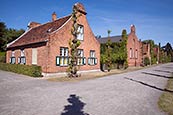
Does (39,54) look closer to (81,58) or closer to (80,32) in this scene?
(81,58)

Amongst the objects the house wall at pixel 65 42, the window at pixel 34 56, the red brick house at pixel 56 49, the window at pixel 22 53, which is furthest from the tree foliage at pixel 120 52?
the window at pixel 22 53

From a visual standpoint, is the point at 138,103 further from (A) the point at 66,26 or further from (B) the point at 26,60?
(B) the point at 26,60

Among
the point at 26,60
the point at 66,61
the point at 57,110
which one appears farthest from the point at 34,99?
the point at 26,60

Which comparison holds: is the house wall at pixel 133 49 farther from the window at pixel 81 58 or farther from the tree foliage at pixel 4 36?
the tree foliage at pixel 4 36

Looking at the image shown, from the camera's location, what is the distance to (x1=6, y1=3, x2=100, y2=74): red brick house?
18.6 meters

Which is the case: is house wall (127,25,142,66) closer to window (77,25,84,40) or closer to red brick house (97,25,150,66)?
red brick house (97,25,150,66)

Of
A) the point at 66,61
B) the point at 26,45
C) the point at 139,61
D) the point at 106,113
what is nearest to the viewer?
the point at 106,113

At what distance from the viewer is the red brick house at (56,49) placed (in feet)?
61.0

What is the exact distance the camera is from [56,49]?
19.1 meters

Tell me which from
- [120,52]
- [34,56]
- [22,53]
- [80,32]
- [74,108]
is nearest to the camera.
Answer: [74,108]

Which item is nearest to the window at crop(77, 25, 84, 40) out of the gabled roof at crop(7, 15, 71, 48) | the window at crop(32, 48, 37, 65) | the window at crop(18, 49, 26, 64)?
the gabled roof at crop(7, 15, 71, 48)

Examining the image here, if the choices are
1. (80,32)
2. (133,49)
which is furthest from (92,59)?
(133,49)

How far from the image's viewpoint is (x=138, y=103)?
750cm

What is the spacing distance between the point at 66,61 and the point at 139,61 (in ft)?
99.1
